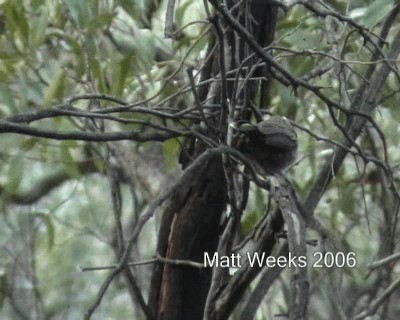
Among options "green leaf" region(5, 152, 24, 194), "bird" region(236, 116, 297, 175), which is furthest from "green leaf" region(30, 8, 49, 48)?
"bird" region(236, 116, 297, 175)

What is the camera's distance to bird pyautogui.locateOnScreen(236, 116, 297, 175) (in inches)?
45.6

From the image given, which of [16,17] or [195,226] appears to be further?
[16,17]

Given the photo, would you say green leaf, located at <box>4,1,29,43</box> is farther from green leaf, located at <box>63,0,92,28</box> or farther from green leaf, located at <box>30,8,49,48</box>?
green leaf, located at <box>63,0,92,28</box>

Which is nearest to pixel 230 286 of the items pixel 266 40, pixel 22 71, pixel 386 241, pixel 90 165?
pixel 266 40

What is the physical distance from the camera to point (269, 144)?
116 cm

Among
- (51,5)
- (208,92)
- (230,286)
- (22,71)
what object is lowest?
(230,286)

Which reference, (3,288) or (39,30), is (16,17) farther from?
(3,288)

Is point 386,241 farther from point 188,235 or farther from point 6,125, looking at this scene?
point 6,125

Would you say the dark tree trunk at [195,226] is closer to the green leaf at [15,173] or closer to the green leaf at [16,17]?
the green leaf at [16,17]

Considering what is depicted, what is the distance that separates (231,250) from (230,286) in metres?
0.09

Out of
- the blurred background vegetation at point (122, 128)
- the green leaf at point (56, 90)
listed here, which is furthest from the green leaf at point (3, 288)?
the green leaf at point (56, 90)

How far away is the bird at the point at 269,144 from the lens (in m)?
1.16

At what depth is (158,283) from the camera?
1530 mm

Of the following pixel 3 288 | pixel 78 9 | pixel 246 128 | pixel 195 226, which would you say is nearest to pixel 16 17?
pixel 78 9
